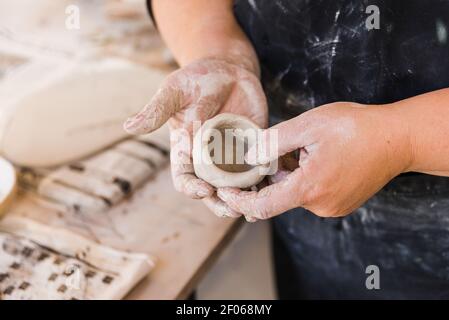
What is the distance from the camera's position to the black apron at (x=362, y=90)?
992 mm

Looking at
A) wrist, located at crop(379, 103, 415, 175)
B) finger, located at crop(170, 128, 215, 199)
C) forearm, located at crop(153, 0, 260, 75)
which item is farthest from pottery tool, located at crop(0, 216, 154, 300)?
wrist, located at crop(379, 103, 415, 175)

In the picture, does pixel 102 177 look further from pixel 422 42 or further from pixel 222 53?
pixel 422 42

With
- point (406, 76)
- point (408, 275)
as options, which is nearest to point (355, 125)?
point (406, 76)

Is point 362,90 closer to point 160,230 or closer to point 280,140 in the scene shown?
point 280,140

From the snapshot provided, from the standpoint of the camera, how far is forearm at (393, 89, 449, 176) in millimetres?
899

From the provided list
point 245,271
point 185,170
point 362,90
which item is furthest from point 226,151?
point 245,271

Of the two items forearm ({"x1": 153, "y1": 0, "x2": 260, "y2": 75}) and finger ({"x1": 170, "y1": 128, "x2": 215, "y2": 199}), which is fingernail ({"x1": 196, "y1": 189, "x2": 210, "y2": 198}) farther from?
forearm ({"x1": 153, "y1": 0, "x2": 260, "y2": 75})

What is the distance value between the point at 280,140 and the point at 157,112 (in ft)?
0.87

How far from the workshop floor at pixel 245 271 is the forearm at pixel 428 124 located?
2.70 ft

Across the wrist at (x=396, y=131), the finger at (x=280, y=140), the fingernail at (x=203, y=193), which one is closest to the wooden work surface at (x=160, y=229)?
the fingernail at (x=203, y=193)

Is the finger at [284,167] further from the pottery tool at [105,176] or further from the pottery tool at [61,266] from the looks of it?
the pottery tool at [105,176]

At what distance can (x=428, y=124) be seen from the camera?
2.96 feet

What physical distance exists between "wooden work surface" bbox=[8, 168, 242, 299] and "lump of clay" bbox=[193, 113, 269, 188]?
337mm

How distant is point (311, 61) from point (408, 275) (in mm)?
562
